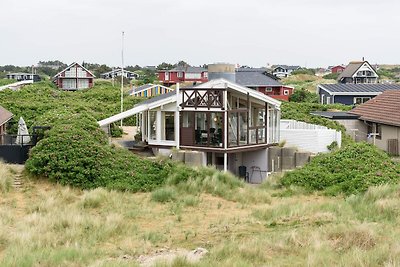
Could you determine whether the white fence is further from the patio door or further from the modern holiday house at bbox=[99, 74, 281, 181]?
the patio door

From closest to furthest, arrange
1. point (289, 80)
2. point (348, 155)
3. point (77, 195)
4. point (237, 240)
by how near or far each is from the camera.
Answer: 1. point (237, 240)
2. point (77, 195)
3. point (348, 155)
4. point (289, 80)

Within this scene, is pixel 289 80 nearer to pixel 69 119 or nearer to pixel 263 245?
pixel 69 119

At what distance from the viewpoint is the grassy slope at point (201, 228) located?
476 inches

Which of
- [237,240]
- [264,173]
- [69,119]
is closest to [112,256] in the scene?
[237,240]

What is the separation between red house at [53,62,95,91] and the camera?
8119 centimetres

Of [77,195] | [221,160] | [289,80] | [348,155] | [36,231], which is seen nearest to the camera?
[36,231]

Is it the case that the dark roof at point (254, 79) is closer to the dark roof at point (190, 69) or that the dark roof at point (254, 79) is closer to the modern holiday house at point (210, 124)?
the dark roof at point (190, 69)

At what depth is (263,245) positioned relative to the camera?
12875mm

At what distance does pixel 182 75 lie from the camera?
3504 inches

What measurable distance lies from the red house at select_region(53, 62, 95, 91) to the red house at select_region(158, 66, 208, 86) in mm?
13290

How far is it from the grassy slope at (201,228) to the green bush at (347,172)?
3.72 feet

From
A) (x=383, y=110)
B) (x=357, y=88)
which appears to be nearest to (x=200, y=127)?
(x=383, y=110)

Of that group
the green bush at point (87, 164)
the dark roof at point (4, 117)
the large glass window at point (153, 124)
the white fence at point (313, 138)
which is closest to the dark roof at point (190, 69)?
the dark roof at point (4, 117)

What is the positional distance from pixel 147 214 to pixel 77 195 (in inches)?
152
